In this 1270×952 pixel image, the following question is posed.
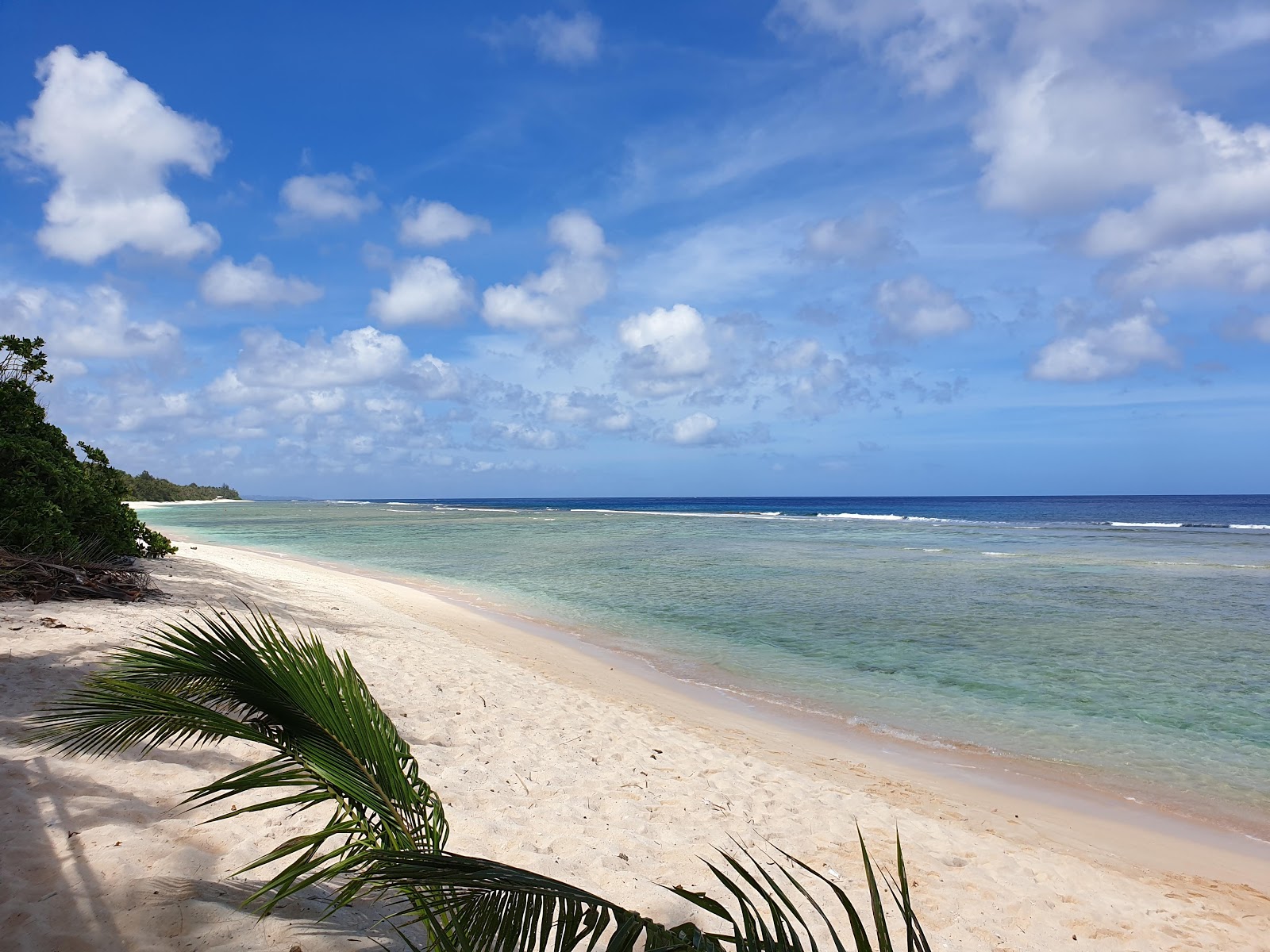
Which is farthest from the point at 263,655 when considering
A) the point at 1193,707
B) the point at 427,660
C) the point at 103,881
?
the point at 1193,707

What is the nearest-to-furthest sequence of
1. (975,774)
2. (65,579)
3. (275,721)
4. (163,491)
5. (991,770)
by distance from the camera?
1. (275,721)
2. (975,774)
3. (991,770)
4. (65,579)
5. (163,491)

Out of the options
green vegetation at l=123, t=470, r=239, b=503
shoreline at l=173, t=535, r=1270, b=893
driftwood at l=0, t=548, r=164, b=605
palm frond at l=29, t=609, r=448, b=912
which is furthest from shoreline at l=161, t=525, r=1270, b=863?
green vegetation at l=123, t=470, r=239, b=503

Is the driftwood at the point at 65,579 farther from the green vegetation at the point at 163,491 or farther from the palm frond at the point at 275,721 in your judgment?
the green vegetation at the point at 163,491

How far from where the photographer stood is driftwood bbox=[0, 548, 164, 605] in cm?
880

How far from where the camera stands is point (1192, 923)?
15.0 ft

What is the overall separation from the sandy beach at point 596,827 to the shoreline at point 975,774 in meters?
0.04

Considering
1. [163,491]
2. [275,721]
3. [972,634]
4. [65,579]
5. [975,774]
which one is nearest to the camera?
[275,721]

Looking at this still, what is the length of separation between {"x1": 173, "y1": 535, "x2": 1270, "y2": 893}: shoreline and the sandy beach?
0.14 feet

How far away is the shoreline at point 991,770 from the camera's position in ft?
20.3

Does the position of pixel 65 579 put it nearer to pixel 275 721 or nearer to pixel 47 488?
pixel 47 488

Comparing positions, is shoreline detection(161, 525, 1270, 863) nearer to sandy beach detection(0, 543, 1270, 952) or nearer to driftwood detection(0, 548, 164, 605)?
sandy beach detection(0, 543, 1270, 952)

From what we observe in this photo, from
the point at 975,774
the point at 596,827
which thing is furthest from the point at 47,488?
the point at 975,774

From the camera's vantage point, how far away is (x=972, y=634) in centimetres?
1380

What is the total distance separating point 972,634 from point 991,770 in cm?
705
